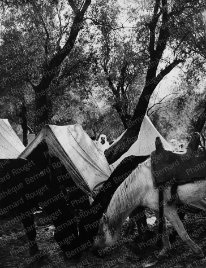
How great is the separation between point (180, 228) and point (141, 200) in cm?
86

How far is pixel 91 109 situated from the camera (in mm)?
40688

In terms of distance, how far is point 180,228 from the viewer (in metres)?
5.65

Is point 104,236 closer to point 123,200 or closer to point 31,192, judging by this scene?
point 123,200

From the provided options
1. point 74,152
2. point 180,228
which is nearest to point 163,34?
point 74,152

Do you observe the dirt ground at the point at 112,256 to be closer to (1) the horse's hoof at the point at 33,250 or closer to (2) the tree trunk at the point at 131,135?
(1) the horse's hoof at the point at 33,250

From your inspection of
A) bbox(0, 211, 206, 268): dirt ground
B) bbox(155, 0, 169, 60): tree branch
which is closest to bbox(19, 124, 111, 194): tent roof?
bbox(0, 211, 206, 268): dirt ground

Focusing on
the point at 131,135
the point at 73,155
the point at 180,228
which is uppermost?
the point at 73,155

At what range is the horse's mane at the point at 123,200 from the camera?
18.1ft

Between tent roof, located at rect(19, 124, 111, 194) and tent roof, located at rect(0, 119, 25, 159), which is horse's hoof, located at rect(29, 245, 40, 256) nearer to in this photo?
tent roof, located at rect(19, 124, 111, 194)

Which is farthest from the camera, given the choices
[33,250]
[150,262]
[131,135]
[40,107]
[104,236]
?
[40,107]

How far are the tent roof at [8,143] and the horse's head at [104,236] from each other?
3762 mm

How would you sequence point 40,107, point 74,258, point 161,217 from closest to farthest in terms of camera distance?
1. point 161,217
2. point 74,258
3. point 40,107

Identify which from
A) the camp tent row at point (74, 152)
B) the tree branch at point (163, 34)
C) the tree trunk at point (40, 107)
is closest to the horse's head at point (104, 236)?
the camp tent row at point (74, 152)

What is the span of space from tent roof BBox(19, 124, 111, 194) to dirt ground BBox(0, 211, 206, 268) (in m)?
1.37
